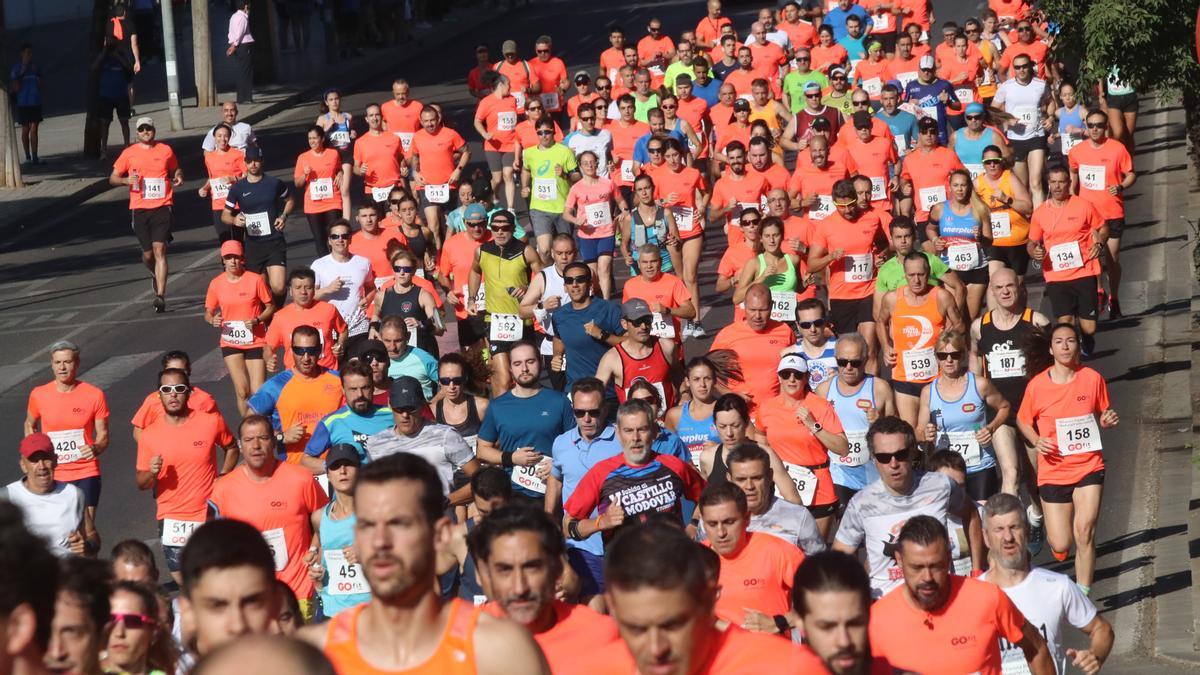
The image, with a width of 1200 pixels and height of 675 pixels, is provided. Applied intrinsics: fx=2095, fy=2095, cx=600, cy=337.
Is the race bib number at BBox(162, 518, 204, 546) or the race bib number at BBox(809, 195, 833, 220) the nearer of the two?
the race bib number at BBox(162, 518, 204, 546)

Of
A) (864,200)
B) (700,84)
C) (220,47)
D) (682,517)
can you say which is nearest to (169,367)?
(682,517)

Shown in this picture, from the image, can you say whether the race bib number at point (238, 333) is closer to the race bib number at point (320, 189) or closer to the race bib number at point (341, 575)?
the race bib number at point (320, 189)

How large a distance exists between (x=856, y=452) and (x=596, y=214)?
290 inches

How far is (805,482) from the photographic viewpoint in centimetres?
1173

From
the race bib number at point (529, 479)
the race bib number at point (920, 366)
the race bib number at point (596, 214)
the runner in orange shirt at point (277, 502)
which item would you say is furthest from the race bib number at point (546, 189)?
the runner in orange shirt at point (277, 502)

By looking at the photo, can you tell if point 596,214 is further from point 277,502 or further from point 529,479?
point 277,502

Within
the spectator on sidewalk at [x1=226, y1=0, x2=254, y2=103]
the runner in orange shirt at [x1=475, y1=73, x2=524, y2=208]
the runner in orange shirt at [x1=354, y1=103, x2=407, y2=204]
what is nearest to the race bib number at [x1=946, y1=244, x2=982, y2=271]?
the runner in orange shirt at [x1=354, y1=103, x2=407, y2=204]

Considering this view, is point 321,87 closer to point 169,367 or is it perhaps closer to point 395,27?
point 395,27

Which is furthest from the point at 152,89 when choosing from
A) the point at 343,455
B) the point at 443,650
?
the point at 443,650

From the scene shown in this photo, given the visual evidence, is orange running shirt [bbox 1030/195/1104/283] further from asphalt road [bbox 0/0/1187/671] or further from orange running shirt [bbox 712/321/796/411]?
orange running shirt [bbox 712/321/796/411]

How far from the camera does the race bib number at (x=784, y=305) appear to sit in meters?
15.6

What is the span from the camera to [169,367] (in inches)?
492

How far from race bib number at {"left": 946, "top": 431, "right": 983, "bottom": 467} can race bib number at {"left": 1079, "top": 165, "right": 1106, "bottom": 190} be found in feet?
22.3

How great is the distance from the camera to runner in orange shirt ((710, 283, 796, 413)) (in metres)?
13.8
